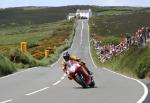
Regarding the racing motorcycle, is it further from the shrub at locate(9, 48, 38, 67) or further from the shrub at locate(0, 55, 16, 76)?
the shrub at locate(9, 48, 38, 67)

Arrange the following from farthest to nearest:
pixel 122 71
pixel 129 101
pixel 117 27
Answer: pixel 117 27 < pixel 122 71 < pixel 129 101

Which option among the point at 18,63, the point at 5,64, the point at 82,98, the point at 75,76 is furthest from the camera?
the point at 18,63

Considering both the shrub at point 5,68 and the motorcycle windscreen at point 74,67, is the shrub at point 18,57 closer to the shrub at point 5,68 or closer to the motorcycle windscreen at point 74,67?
the shrub at point 5,68

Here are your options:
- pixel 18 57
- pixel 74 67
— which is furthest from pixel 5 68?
pixel 18 57

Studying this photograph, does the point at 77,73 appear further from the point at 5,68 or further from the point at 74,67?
the point at 5,68

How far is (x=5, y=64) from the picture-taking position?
34062mm

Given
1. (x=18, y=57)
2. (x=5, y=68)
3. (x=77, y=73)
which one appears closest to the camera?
(x=77, y=73)

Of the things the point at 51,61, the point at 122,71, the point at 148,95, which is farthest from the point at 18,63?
the point at 148,95

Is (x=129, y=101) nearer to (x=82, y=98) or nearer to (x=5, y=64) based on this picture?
(x=82, y=98)

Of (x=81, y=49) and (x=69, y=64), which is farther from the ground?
(x=69, y=64)

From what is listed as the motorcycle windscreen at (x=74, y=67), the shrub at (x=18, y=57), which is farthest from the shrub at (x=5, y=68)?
the motorcycle windscreen at (x=74, y=67)

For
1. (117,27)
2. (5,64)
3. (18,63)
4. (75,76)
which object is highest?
(75,76)

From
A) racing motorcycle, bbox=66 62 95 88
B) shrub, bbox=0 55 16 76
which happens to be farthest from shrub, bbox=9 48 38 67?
racing motorcycle, bbox=66 62 95 88

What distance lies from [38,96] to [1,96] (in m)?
1.28
